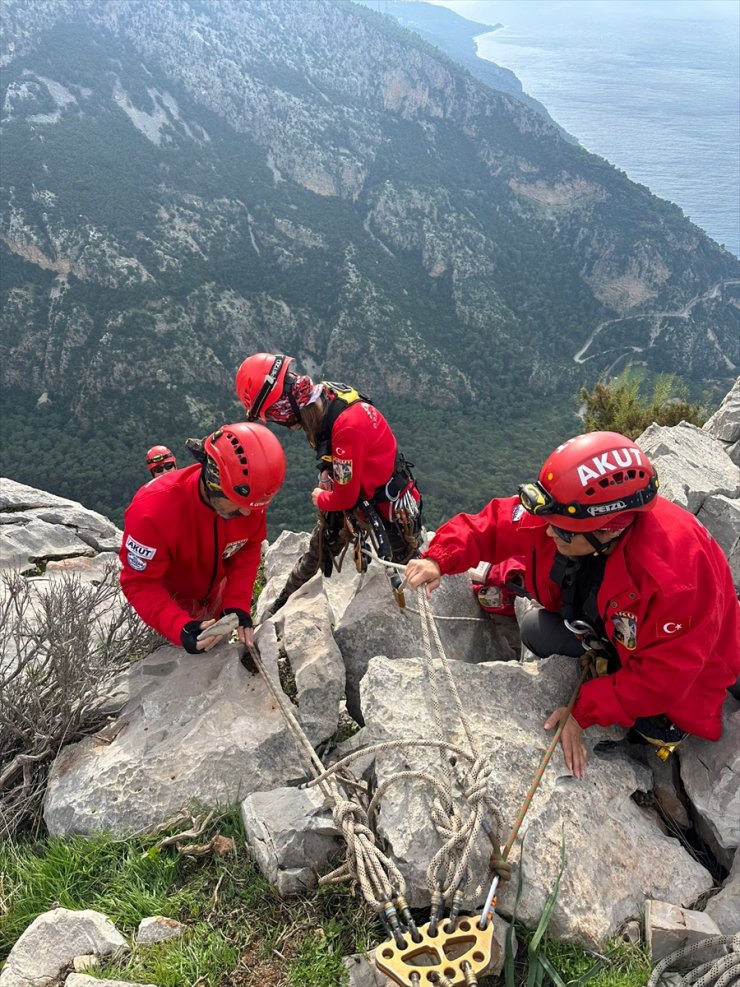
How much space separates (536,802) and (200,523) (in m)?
2.36

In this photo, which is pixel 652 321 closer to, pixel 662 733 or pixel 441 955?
pixel 662 733

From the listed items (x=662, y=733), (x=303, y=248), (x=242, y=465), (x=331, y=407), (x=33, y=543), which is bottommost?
(x=303, y=248)

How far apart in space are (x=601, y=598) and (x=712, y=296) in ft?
382

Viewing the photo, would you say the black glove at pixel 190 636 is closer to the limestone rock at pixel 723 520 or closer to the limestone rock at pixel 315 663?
the limestone rock at pixel 315 663

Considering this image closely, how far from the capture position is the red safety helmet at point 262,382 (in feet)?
15.4

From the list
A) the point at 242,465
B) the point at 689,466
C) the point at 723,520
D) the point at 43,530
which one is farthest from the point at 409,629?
the point at 43,530

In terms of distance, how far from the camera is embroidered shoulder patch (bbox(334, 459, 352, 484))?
4840 millimetres

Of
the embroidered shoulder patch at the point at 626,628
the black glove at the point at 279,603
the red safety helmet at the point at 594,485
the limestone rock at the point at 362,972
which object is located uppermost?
the red safety helmet at the point at 594,485

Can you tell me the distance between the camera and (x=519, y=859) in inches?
110

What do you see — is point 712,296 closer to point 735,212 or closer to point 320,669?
point 735,212

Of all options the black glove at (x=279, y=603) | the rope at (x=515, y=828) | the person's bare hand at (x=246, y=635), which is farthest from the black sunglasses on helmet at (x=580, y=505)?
the black glove at (x=279, y=603)

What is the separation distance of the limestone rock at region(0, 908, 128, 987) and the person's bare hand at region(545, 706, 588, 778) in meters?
2.13

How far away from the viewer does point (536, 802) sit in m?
3.02

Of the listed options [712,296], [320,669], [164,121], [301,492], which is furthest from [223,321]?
[320,669]
